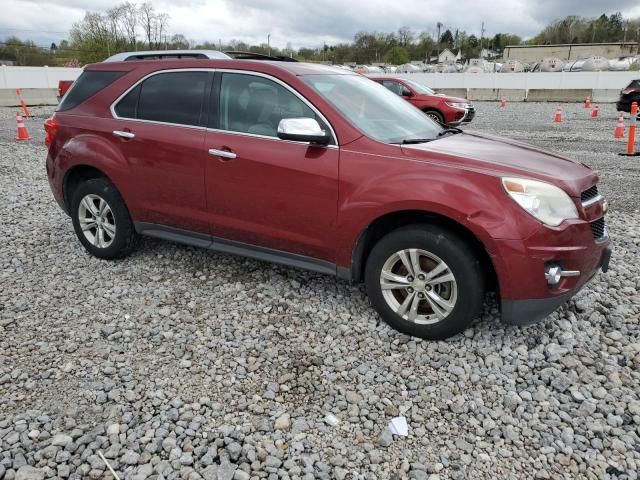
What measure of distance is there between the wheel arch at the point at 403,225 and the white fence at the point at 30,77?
975 inches

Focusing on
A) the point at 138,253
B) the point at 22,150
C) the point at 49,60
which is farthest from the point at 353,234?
the point at 49,60

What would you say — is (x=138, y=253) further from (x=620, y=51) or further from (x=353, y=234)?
(x=620, y=51)

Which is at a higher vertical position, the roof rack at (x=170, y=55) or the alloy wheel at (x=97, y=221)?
the roof rack at (x=170, y=55)

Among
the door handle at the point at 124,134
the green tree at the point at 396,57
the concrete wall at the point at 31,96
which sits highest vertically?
the green tree at the point at 396,57

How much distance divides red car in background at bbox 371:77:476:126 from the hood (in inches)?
467

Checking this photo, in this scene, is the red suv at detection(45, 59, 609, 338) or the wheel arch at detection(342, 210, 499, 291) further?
the wheel arch at detection(342, 210, 499, 291)

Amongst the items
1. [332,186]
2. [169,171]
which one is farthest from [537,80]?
[332,186]

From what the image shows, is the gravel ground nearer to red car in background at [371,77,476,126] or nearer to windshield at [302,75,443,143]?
windshield at [302,75,443,143]

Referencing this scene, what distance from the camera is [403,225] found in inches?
139

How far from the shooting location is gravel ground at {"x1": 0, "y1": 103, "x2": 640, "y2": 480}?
2.54 meters

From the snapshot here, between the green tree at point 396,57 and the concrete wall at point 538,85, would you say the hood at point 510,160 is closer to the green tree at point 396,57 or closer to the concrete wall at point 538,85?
the concrete wall at point 538,85

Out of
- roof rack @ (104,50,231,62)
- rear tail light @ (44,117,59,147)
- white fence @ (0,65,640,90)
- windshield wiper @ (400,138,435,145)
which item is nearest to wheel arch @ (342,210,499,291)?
windshield wiper @ (400,138,435,145)

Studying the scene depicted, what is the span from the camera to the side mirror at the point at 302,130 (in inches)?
138

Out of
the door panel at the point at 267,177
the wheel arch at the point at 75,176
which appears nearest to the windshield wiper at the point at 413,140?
the door panel at the point at 267,177
